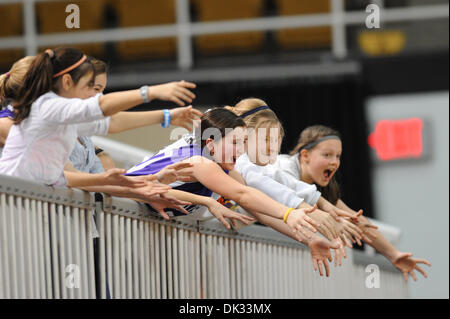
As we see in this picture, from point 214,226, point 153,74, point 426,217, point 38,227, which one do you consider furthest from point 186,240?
point 426,217

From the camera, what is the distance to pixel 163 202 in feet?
11.5

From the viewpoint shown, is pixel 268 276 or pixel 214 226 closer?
pixel 214 226

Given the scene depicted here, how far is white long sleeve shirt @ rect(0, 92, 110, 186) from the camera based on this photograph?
2902 millimetres

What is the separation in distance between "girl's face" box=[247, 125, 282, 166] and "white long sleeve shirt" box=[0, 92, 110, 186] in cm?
84

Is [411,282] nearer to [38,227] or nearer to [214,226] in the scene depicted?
[214,226]

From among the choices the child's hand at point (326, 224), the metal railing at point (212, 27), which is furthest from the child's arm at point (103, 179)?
Result: the metal railing at point (212, 27)

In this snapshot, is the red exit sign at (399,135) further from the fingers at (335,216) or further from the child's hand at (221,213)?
the child's hand at (221,213)

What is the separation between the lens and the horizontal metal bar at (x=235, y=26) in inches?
366

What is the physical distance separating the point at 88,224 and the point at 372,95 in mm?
6093

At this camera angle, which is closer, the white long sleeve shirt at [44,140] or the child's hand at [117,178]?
the white long sleeve shirt at [44,140]

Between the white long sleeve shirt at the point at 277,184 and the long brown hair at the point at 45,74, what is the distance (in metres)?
1.11

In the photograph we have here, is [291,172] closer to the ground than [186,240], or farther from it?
farther from it

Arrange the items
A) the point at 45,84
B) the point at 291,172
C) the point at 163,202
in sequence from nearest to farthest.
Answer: the point at 45,84, the point at 163,202, the point at 291,172

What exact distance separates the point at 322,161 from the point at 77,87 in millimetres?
1592
